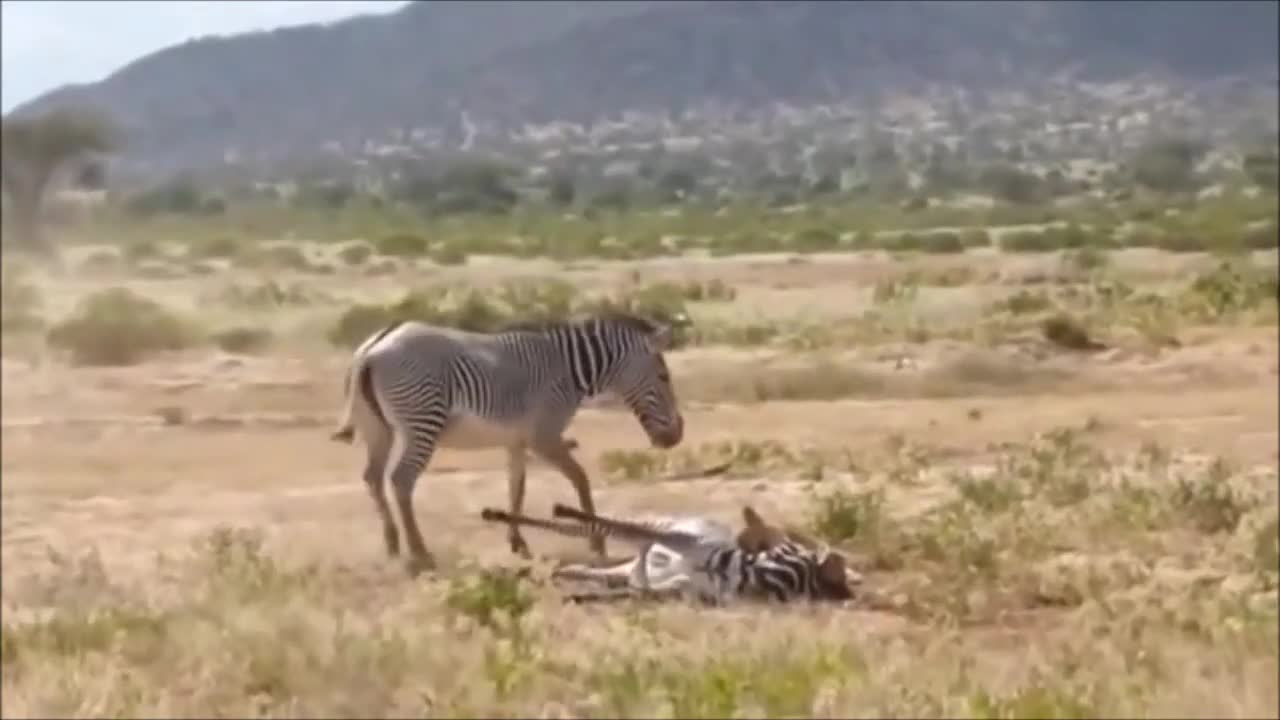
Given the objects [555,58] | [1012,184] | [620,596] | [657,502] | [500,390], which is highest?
[555,58]

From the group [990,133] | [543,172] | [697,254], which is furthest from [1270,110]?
[543,172]

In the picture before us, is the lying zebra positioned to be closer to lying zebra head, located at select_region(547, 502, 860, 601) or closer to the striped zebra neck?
lying zebra head, located at select_region(547, 502, 860, 601)

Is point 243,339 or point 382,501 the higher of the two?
point 243,339

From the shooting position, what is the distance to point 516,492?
12.0m

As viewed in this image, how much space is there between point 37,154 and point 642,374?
20.6 ft

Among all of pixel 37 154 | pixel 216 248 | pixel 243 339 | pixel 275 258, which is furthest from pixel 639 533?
pixel 243 339

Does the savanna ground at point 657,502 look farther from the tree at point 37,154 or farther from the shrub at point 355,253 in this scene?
the tree at point 37,154

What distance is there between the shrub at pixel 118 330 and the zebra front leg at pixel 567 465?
8.27m

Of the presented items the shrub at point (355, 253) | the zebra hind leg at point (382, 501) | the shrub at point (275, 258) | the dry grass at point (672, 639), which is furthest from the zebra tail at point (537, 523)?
the shrub at point (355, 253)

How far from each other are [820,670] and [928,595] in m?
1.45

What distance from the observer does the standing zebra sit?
470 inches

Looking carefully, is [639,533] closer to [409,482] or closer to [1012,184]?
[409,482]

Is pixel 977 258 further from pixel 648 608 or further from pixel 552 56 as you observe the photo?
pixel 648 608

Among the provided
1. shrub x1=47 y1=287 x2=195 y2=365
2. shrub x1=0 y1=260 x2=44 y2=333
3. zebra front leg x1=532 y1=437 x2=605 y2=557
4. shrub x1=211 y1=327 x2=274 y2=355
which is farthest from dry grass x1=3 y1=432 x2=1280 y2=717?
shrub x1=0 y1=260 x2=44 y2=333
